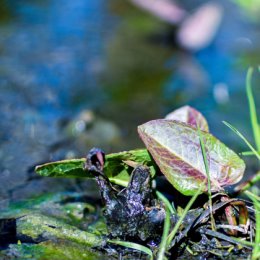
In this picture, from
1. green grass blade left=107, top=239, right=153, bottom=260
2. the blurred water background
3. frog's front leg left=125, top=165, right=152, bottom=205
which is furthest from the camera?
the blurred water background

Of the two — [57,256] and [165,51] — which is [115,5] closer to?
[165,51]

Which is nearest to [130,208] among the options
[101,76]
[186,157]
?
A: [186,157]

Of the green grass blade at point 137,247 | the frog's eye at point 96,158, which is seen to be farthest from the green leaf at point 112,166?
the green grass blade at point 137,247

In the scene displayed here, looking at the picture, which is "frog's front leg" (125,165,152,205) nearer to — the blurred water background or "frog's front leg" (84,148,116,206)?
"frog's front leg" (84,148,116,206)

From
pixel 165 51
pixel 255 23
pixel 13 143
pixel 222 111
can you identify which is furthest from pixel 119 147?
pixel 255 23

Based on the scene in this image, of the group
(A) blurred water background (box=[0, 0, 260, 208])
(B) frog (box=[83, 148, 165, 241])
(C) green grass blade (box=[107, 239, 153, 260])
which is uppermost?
(B) frog (box=[83, 148, 165, 241])

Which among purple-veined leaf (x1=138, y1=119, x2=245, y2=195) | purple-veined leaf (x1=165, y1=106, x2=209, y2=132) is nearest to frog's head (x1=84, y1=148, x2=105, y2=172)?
purple-veined leaf (x1=138, y1=119, x2=245, y2=195)
